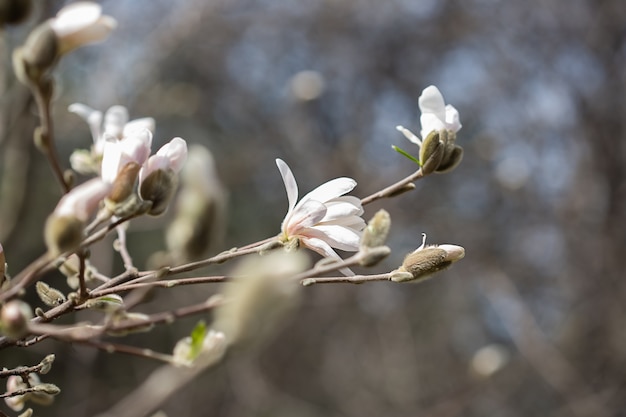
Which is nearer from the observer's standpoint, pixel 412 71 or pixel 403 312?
pixel 412 71

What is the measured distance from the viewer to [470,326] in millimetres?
3244

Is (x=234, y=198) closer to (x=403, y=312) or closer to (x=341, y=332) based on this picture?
(x=341, y=332)

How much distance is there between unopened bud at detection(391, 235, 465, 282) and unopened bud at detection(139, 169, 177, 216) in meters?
0.16

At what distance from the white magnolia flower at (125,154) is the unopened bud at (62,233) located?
73mm

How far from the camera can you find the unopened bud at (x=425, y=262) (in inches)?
17.5

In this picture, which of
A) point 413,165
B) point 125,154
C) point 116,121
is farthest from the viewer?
point 413,165

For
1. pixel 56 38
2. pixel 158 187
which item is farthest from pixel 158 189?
pixel 56 38

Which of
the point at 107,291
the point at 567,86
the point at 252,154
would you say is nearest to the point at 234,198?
the point at 252,154

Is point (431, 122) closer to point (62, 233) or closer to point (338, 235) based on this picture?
point (338, 235)

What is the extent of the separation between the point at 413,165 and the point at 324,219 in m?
1.72

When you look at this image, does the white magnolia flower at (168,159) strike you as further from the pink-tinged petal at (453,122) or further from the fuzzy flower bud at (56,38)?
the pink-tinged petal at (453,122)

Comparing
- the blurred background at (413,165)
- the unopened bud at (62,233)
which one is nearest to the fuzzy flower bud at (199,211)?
the unopened bud at (62,233)

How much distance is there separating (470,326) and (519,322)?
1.28m

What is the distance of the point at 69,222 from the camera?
0.32 metres
